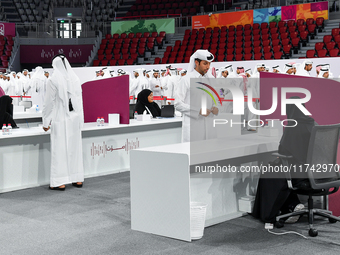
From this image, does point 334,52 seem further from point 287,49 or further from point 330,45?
point 287,49

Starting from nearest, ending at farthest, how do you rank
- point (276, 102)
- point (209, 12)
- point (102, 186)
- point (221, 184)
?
point (221, 184)
point (276, 102)
point (102, 186)
point (209, 12)

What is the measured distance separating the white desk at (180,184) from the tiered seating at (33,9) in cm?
2008

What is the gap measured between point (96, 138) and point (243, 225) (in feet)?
9.55

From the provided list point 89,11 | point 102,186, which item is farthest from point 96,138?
point 89,11

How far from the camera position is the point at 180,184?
3.38 m

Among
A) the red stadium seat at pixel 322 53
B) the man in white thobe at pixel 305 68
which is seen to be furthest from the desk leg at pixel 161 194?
the red stadium seat at pixel 322 53

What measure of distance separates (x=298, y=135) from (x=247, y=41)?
42.0 ft

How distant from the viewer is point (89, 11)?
22.2 meters

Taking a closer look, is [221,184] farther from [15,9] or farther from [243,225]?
[15,9]

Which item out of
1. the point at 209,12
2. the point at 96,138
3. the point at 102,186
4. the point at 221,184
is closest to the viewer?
the point at 221,184

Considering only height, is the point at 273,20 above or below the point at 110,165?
above

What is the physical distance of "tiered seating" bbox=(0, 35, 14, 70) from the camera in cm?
1939

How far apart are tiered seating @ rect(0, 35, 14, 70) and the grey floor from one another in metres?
15.9

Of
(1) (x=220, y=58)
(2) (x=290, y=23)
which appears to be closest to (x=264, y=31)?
(2) (x=290, y=23)
